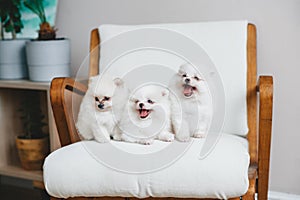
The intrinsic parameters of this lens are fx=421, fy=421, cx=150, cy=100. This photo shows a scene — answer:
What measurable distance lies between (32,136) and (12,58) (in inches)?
14.9

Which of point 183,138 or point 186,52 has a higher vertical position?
point 186,52

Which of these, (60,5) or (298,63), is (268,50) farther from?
(60,5)

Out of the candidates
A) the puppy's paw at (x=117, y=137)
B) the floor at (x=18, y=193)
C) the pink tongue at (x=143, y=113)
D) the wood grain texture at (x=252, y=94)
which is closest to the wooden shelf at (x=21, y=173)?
the floor at (x=18, y=193)

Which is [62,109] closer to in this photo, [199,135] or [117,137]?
[117,137]

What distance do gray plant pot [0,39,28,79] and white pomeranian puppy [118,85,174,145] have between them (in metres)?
0.88

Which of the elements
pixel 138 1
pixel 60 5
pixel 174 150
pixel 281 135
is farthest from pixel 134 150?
pixel 60 5

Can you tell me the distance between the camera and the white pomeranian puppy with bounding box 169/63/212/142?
51.2 inches

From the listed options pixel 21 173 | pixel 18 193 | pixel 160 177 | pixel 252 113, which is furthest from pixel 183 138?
pixel 18 193

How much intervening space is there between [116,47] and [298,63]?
28.1 inches

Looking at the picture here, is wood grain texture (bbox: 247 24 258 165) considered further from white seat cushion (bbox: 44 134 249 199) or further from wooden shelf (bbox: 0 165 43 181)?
wooden shelf (bbox: 0 165 43 181)

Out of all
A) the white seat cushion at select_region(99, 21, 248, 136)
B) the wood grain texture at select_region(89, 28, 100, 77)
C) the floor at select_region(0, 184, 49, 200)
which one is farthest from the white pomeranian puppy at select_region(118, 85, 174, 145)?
the floor at select_region(0, 184, 49, 200)

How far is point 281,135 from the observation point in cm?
172

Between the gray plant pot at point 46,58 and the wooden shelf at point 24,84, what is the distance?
4 centimetres

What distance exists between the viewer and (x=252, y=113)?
1495mm
